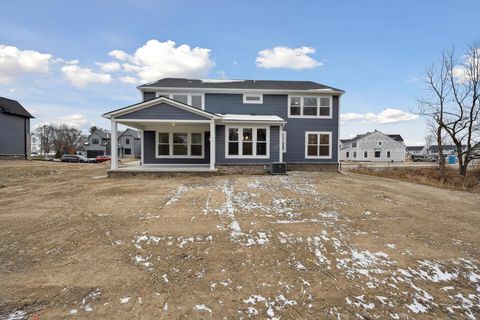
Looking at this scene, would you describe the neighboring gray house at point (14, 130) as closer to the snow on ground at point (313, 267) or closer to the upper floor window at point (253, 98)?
the upper floor window at point (253, 98)

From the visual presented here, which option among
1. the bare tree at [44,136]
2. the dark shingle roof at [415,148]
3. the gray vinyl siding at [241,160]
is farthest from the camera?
the dark shingle roof at [415,148]

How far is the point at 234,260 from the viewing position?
382cm

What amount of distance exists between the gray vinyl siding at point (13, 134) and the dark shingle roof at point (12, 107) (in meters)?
0.46

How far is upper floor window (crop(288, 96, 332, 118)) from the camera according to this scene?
634 inches

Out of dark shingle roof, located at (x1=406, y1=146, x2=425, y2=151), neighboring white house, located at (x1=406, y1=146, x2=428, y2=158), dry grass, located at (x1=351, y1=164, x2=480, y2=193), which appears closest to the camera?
dry grass, located at (x1=351, y1=164, x2=480, y2=193)

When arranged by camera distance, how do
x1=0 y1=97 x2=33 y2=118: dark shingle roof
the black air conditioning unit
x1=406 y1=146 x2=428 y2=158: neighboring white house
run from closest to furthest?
the black air conditioning unit → x1=0 y1=97 x2=33 y2=118: dark shingle roof → x1=406 y1=146 x2=428 y2=158: neighboring white house

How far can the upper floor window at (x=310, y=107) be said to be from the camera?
16.1 meters

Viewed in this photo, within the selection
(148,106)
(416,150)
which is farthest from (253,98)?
(416,150)

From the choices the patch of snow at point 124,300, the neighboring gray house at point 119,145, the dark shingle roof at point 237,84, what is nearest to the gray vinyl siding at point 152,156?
the dark shingle roof at point 237,84

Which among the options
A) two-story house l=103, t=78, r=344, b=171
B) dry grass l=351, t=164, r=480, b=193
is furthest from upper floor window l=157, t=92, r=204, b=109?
dry grass l=351, t=164, r=480, b=193

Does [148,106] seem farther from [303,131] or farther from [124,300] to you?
[124,300]

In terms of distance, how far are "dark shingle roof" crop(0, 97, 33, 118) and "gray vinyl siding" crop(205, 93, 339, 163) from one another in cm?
2346

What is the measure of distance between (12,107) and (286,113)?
98.3 feet

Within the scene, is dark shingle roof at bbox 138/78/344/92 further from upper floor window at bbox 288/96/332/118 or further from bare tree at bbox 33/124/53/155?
bare tree at bbox 33/124/53/155
